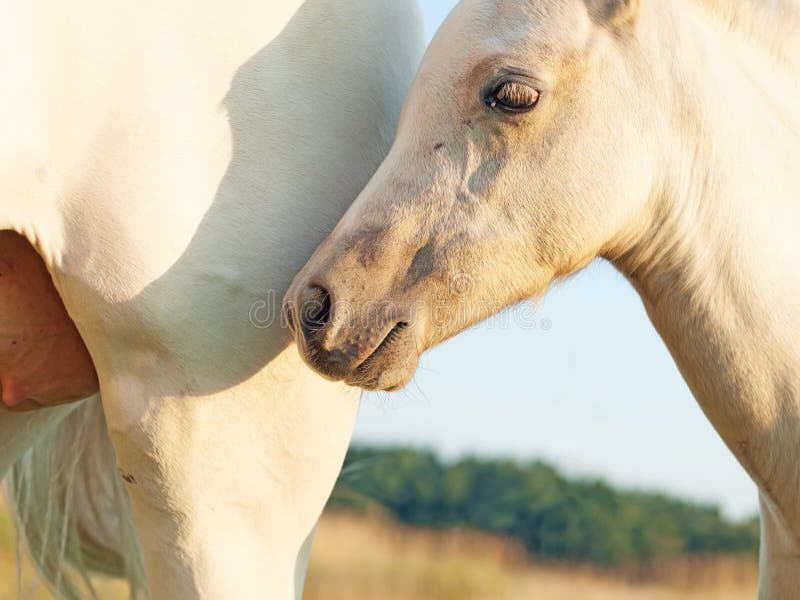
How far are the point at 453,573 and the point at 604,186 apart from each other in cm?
571

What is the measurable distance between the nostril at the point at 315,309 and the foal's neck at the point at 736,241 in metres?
0.62

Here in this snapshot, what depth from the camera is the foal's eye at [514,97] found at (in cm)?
179

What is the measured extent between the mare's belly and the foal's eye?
86 centimetres

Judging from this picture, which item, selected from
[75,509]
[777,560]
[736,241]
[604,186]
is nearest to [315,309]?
[604,186]

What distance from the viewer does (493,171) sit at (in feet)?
5.98

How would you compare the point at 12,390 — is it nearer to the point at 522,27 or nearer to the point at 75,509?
the point at 75,509

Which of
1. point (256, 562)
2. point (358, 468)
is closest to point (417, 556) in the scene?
point (358, 468)

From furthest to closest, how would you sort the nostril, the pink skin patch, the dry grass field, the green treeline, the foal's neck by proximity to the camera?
the green treeline → the dry grass field → the pink skin patch → the foal's neck → the nostril

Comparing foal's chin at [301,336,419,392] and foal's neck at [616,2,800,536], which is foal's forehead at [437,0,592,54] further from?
foal's chin at [301,336,419,392]

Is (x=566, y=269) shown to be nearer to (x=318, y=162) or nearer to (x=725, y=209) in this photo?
(x=725, y=209)

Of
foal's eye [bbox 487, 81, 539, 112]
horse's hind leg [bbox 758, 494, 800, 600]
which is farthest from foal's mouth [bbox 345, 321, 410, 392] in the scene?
horse's hind leg [bbox 758, 494, 800, 600]

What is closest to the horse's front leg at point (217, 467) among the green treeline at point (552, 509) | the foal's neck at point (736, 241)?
the foal's neck at point (736, 241)

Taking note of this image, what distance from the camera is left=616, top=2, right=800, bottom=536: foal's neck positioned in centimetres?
183

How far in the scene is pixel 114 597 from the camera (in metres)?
2.87
